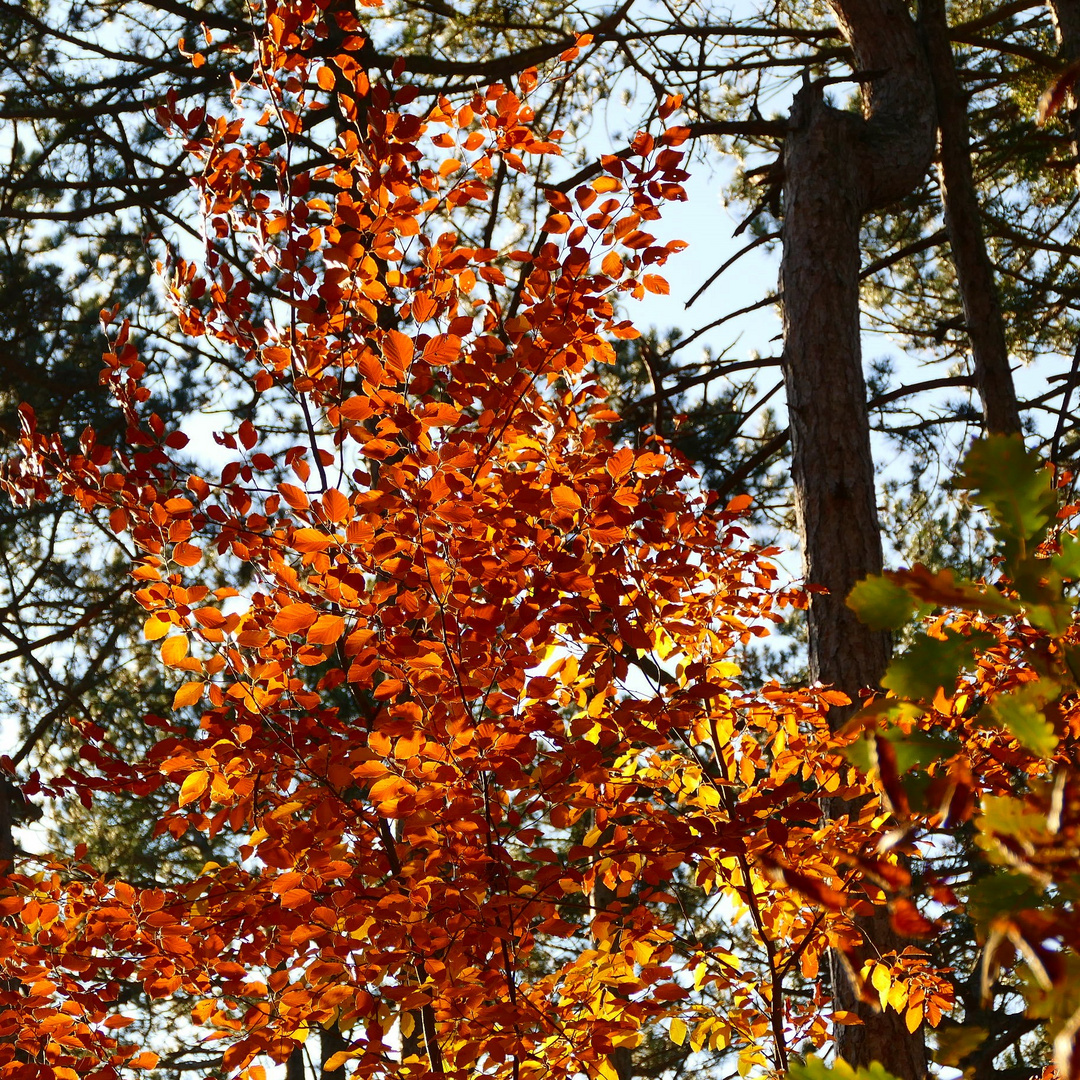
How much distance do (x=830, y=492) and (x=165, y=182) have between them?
10.9 feet

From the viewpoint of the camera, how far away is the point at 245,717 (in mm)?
2201

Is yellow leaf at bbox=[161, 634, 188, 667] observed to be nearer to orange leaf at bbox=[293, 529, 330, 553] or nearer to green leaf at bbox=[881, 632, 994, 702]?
orange leaf at bbox=[293, 529, 330, 553]

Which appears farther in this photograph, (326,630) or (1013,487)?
(326,630)

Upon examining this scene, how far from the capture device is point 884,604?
674 millimetres

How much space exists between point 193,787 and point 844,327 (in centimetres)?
298

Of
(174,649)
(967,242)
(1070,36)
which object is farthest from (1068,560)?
(1070,36)

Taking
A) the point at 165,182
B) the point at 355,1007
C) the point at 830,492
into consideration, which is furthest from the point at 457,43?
the point at 355,1007

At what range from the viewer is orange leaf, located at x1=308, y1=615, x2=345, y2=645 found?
175 cm

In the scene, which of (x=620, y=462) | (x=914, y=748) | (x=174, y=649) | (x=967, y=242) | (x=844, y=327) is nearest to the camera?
(x=914, y=748)

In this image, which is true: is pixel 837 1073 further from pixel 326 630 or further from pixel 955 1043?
pixel 326 630

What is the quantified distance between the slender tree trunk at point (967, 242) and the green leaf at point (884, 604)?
4.41m

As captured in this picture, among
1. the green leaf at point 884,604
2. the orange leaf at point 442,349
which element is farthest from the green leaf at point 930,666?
the orange leaf at point 442,349

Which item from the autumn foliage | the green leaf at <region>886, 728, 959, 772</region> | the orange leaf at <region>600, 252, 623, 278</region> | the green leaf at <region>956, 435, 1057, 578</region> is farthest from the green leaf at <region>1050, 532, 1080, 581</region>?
Answer: the orange leaf at <region>600, 252, 623, 278</region>

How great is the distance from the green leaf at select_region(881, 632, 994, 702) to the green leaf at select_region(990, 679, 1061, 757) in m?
0.03
